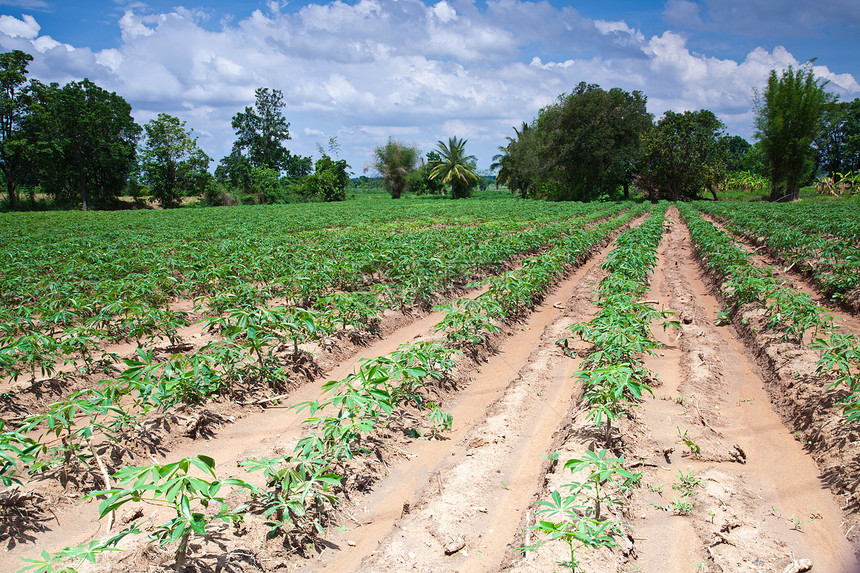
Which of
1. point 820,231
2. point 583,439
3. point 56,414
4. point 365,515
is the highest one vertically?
point 820,231

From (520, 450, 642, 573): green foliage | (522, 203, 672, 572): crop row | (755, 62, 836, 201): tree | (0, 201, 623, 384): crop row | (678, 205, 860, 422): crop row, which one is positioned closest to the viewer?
(520, 450, 642, 573): green foliage

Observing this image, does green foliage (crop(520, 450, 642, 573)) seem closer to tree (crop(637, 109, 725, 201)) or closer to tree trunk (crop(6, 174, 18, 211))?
tree (crop(637, 109, 725, 201))

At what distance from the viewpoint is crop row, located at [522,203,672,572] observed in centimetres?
252

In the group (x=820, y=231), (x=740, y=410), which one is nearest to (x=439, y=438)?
(x=740, y=410)

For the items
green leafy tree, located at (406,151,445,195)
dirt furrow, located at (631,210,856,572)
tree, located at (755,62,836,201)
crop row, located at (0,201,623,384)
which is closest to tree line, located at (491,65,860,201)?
tree, located at (755,62,836,201)

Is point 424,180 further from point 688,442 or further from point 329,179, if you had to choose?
point 688,442

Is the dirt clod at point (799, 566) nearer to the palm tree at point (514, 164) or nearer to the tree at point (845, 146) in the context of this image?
the palm tree at point (514, 164)

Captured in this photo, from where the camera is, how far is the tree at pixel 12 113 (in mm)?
36094

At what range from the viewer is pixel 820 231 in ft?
45.9

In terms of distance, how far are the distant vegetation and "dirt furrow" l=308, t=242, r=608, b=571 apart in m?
39.6

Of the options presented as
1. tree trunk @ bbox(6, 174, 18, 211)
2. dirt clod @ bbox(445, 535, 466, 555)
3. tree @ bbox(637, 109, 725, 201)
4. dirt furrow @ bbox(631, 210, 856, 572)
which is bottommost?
dirt clod @ bbox(445, 535, 466, 555)

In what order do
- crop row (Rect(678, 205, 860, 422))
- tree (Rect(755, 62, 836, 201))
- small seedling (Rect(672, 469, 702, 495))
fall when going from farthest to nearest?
tree (Rect(755, 62, 836, 201)) < crop row (Rect(678, 205, 860, 422)) < small seedling (Rect(672, 469, 702, 495))

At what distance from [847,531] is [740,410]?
1894 millimetres

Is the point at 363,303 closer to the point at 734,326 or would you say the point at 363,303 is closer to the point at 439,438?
the point at 439,438
